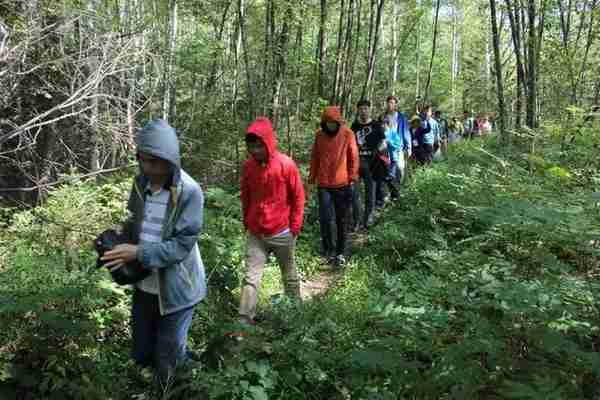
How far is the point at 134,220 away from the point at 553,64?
1175 centimetres

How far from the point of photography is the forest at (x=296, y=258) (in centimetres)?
247

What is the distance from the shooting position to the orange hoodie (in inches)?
237

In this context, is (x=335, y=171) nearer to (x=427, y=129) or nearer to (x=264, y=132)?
(x=264, y=132)

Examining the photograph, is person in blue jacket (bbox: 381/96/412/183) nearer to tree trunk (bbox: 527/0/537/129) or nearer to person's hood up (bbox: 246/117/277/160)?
tree trunk (bbox: 527/0/537/129)

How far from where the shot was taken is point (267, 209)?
4168 millimetres

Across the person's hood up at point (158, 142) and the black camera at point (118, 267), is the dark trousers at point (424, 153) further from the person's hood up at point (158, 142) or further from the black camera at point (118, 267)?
the black camera at point (118, 267)

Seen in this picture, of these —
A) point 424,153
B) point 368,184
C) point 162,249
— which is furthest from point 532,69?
point 162,249

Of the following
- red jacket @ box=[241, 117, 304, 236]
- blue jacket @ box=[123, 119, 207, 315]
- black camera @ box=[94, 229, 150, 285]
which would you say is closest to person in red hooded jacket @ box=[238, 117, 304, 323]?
red jacket @ box=[241, 117, 304, 236]

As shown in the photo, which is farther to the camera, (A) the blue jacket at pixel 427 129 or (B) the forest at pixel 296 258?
(A) the blue jacket at pixel 427 129

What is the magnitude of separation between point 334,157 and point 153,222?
347 cm

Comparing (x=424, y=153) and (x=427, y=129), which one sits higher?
(x=427, y=129)

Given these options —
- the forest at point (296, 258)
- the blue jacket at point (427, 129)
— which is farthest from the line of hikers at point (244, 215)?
the blue jacket at point (427, 129)

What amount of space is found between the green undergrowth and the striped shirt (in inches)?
21.6

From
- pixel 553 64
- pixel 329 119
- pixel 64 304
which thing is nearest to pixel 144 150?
pixel 64 304
